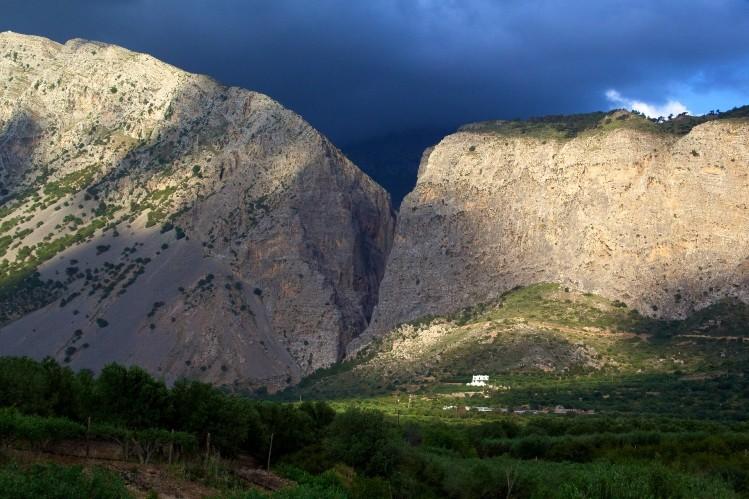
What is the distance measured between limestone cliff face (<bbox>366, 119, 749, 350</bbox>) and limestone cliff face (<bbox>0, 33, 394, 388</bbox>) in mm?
11377

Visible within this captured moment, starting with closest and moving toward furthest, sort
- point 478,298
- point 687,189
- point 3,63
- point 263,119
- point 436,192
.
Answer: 1. point 687,189
2. point 478,298
3. point 436,192
4. point 263,119
5. point 3,63

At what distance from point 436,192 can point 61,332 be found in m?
49.1

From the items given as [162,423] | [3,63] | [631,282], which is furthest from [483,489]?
[3,63]

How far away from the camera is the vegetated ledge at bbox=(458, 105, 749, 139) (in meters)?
116

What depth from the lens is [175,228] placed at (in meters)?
138

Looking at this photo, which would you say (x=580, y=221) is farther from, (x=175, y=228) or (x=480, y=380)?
(x=175, y=228)

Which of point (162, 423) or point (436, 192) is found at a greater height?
point (436, 192)

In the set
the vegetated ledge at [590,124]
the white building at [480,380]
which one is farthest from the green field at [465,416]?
the vegetated ledge at [590,124]

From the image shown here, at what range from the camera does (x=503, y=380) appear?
9800 centimetres

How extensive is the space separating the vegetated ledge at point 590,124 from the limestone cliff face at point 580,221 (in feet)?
4.87

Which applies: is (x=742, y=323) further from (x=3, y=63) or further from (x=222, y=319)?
(x=3, y=63)

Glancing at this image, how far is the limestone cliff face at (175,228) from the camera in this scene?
125 metres

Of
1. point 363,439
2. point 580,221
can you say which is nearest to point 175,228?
point 580,221

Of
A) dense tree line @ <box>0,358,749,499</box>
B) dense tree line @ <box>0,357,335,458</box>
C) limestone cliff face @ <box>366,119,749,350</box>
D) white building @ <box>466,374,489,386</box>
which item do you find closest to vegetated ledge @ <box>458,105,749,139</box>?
limestone cliff face @ <box>366,119,749,350</box>
